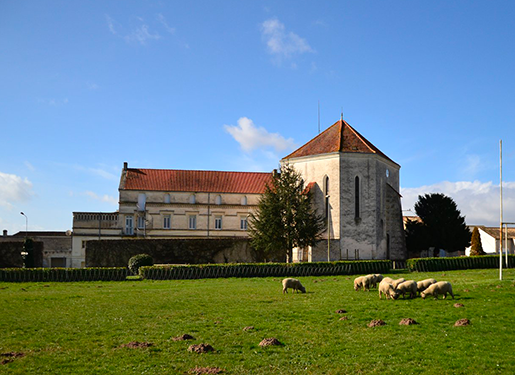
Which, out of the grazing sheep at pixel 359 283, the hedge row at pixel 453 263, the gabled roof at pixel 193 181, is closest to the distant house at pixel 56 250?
the gabled roof at pixel 193 181

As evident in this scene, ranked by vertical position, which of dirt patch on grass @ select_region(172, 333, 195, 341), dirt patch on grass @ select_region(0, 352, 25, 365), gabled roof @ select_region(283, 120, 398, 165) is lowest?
dirt patch on grass @ select_region(0, 352, 25, 365)

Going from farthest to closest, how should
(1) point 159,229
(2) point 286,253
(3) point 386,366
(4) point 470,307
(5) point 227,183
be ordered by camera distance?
(5) point 227,183 < (1) point 159,229 < (2) point 286,253 < (4) point 470,307 < (3) point 386,366

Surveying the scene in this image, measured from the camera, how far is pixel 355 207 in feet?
173

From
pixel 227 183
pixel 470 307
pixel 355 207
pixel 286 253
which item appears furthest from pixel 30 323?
pixel 227 183

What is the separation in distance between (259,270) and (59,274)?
46.6ft

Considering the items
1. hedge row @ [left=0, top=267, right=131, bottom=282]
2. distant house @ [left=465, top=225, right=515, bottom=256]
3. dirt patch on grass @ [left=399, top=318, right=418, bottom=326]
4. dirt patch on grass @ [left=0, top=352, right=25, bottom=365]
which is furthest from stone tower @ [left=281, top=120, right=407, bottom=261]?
dirt patch on grass @ [left=0, top=352, right=25, bottom=365]

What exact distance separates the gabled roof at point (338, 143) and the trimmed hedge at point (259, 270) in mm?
14908

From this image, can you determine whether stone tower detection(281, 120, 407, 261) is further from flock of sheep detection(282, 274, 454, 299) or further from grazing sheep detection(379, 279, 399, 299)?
grazing sheep detection(379, 279, 399, 299)

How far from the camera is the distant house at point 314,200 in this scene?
52.2m

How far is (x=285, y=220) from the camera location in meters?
48.8

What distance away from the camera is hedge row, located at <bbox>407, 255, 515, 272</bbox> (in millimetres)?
42031

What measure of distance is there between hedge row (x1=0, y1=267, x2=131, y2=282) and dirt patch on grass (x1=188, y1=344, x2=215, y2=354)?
84.0 ft

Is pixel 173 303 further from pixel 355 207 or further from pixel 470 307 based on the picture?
pixel 355 207

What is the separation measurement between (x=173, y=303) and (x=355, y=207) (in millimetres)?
33614
